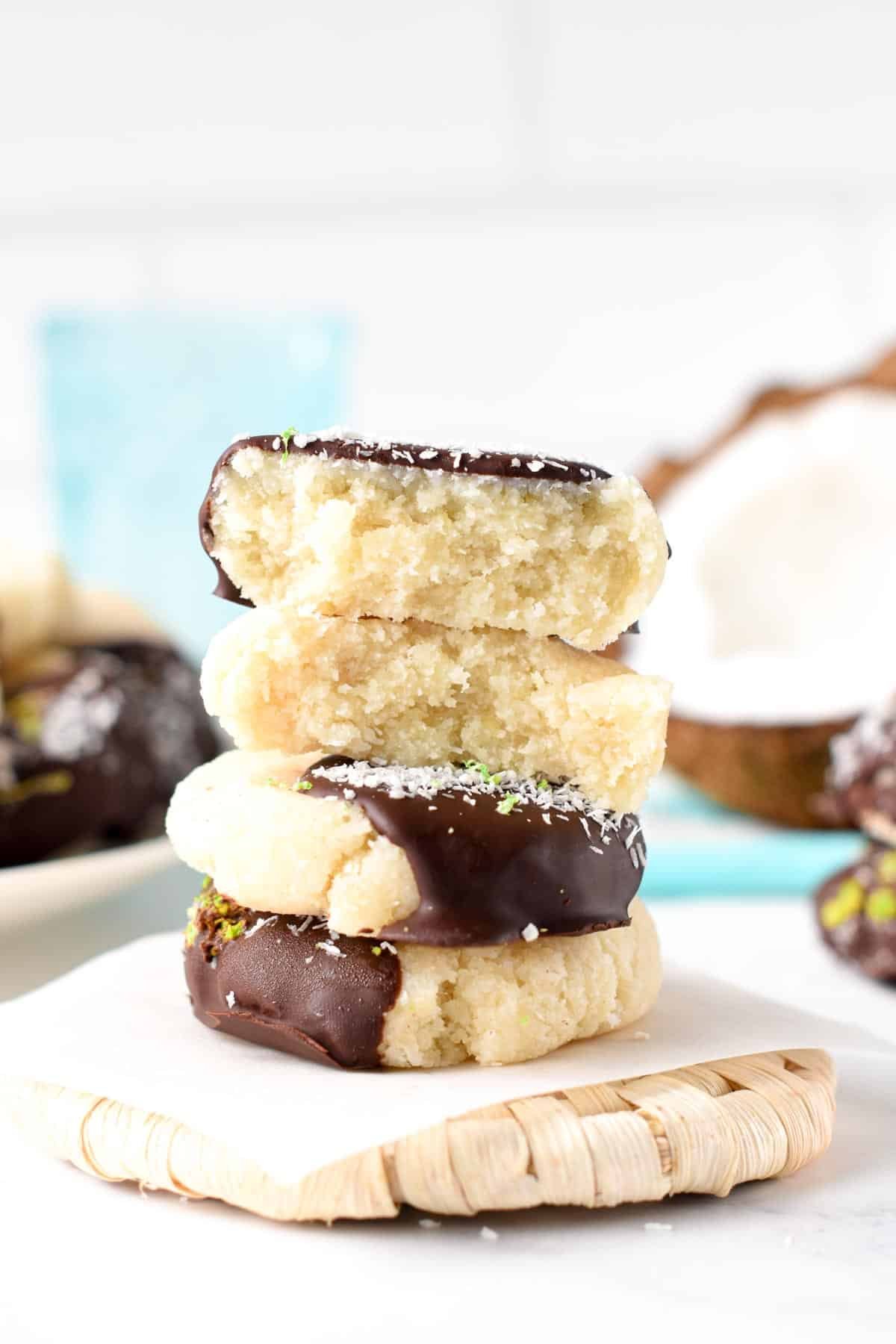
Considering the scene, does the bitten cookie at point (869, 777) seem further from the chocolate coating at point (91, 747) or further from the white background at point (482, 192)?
the white background at point (482, 192)

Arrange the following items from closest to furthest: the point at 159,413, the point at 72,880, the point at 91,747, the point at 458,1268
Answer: the point at 458,1268
the point at 72,880
the point at 91,747
the point at 159,413

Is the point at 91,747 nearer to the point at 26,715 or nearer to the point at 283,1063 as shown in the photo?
the point at 26,715

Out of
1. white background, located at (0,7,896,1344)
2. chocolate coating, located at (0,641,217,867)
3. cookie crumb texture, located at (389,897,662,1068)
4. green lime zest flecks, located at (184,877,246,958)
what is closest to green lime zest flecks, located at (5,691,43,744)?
chocolate coating, located at (0,641,217,867)

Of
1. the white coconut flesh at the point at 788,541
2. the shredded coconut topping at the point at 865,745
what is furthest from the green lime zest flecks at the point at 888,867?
the white coconut flesh at the point at 788,541

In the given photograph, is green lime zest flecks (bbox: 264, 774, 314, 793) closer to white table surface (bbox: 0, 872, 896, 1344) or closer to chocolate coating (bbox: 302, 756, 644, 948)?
chocolate coating (bbox: 302, 756, 644, 948)

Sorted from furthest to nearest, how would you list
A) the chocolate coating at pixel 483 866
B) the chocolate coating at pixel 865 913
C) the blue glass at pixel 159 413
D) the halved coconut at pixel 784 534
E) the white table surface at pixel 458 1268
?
1. the blue glass at pixel 159 413
2. the halved coconut at pixel 784 534
3. the chocolate coating at pixel 865 913
4. the chocolate coating at pixel 483 866
5. the white table surface at pixel 458 1268

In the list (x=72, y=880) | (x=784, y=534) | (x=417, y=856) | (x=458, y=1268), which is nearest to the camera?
(x=458, y=1268)

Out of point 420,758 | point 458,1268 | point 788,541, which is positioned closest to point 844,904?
point 420,758
